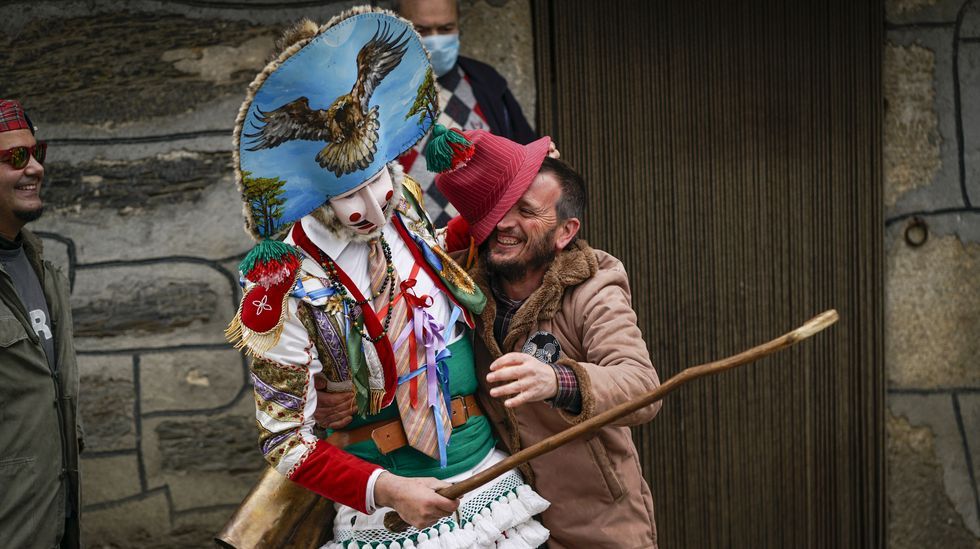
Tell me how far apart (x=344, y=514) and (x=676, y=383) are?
0.87 meters

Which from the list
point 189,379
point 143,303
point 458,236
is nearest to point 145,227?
point 143,303

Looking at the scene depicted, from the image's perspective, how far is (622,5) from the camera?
3617 mm

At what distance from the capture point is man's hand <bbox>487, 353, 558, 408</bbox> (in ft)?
6.31

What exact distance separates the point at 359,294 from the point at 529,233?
44cm

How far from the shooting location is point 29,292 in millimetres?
2836

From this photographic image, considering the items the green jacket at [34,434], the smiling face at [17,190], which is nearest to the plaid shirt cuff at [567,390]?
the green jacket at [34,434]

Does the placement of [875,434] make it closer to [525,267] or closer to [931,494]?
[931,494]

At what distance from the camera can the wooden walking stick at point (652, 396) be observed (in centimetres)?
182

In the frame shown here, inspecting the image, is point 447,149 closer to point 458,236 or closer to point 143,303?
point 458,236

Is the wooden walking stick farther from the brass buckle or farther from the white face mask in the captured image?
the white face mask

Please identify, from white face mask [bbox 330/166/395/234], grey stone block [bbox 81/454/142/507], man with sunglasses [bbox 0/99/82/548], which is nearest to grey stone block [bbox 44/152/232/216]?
man with sunglasses [bbox 0/99/82/548]

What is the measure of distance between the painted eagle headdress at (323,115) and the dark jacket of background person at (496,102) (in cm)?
117

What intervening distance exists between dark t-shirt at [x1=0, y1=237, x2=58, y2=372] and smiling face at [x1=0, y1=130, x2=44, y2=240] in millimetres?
47

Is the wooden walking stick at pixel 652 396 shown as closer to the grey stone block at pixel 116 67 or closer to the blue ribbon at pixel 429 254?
the blue ribbon at pixel 429 254
